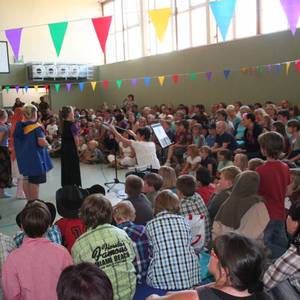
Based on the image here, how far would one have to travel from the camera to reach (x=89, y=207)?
8.49 feet

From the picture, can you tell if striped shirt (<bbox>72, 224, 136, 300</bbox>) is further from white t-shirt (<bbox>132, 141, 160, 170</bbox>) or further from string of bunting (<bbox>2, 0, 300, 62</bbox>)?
string of bunting (<bbox>2, 0, 300, 62</bbox>)

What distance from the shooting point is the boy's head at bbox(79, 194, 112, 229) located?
8.41ft

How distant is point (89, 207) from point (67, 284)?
1305 millimetres

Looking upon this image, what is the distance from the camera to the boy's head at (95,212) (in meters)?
2.56

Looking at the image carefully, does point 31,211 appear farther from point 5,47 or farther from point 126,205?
point 5,47

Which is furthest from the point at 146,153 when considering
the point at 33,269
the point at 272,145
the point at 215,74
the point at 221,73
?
the point at 215,74

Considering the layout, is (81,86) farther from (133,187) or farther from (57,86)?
(133,187)

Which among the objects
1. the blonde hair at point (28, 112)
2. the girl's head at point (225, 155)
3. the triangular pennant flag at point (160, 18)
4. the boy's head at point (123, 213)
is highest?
the triangular pennant flag at point (160, 18)

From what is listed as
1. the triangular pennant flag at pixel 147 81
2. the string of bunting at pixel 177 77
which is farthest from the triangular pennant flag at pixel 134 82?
the triangular pennant flag at pixel 147 81

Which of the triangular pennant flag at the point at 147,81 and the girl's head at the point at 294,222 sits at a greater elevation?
the triangular pennant flag at the point at 147,81

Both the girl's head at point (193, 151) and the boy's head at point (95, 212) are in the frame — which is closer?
the boy's head at point (95, 212)

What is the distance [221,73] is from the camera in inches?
426

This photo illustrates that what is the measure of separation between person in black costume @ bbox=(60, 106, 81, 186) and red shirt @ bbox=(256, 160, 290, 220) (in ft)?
9.11

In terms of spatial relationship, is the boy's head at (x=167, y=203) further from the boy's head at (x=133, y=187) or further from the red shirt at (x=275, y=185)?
the red shirt at (x=275, y=185)
